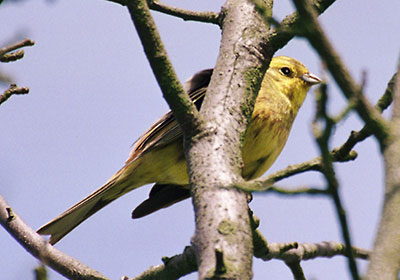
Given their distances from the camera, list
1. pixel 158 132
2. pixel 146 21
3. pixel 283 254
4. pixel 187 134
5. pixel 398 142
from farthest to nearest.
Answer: pixel 158 132
pixel 283 254
pixel 187 134
pixel 146 21
pixel 398 142

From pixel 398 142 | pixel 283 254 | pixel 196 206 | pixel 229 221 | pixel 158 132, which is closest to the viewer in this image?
pixel 398 142

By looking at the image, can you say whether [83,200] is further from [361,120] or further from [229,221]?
[361,120]

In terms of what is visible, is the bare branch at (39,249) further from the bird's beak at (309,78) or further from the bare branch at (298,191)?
the bird's beak at (309,78)

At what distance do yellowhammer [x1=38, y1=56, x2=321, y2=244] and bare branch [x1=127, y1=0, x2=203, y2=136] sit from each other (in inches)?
81.4

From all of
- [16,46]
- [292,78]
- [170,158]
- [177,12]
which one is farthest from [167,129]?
[16,46]

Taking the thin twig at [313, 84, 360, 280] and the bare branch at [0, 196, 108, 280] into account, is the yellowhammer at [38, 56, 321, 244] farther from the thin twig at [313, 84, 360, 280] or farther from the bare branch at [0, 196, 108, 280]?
the thin twig at [313, 84, 360, 280]

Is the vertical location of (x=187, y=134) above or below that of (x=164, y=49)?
below

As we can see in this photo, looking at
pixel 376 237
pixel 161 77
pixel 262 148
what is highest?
pixel 262 148

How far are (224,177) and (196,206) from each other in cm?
17

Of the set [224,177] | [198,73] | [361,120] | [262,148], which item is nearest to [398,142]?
[361,120]

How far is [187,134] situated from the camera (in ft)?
8.73

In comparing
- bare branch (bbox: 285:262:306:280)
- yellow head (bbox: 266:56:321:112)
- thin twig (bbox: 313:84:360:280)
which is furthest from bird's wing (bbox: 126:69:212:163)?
thin twig (bbox: 313:84:360:280)

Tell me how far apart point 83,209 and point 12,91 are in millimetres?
1935

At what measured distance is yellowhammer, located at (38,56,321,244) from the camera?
4.82 metres
